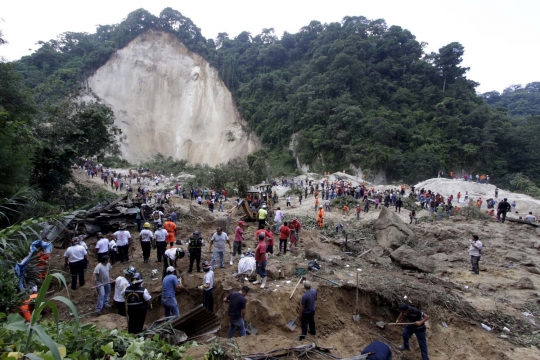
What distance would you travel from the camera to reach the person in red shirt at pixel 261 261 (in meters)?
7.48

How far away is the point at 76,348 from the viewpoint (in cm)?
300

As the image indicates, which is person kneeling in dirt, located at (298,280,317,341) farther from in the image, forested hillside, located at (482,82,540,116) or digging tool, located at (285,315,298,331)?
forested hillside, located at (482,82,540,116)

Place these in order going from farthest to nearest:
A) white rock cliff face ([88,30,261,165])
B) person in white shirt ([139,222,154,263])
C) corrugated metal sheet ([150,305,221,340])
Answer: white rock cliff face ([88,30,261,165]) → person in white shirt ([139,222,154,263]) → corrugated metal sheet ([150,305,221,340])

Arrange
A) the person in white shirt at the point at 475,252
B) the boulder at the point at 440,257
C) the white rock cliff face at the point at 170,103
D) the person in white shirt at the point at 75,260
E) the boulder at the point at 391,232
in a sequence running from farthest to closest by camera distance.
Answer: the white rock cliff face at the point at 170,103
the boulder at the point at 391,232
the boulder at the point at 440,257
the person in white shirt at the point at 475,252
the person in white shirt at the point at 75,260

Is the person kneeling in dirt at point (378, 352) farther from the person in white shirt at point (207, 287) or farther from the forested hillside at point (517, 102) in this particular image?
the forested hillside at point (517, 102)

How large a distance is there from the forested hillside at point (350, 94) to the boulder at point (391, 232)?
2396 centimetres

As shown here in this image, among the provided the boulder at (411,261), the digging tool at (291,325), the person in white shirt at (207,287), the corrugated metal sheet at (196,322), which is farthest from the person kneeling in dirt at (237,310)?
the boulder at (411,261)

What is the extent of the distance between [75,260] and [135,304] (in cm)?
289

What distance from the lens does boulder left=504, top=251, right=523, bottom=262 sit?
12061 mm

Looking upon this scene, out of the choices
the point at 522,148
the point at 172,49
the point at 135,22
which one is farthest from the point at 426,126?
the point at 135,22

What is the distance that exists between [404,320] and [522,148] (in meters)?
42.9

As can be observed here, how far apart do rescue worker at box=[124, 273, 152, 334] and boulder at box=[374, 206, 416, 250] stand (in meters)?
10.0

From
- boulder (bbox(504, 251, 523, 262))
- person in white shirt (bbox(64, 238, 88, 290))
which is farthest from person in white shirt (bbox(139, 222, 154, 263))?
boulder (bbox(504, 251, 523, 262))

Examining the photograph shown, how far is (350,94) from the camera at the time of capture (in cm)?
4484
